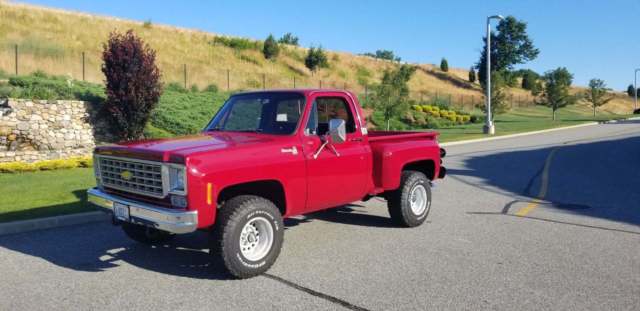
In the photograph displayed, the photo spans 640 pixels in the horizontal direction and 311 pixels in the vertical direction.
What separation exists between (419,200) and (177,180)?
404cm

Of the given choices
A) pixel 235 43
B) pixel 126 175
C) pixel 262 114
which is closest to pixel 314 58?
pixel 235 43

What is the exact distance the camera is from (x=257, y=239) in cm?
563

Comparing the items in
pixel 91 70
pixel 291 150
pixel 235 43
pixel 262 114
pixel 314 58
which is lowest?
pixel 291 150

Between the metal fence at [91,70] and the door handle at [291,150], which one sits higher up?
the metal fence at [91,70]

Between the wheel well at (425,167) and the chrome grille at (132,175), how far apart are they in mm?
4088

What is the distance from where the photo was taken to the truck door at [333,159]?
6.15 metres

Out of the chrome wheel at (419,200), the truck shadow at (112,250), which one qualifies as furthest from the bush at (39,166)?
the chrome wheel at (419,200)

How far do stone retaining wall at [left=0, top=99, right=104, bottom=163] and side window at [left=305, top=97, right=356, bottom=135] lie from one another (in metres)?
12.8

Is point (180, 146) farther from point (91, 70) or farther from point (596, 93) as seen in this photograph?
point (596, 93)

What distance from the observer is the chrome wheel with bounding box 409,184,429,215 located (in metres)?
7.81

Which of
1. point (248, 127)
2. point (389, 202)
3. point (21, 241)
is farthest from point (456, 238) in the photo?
point (21, 241)

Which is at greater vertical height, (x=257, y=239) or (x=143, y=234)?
(x=257, y=239)

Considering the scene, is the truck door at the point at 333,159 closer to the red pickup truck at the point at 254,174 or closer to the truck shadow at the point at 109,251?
the red pickup truck at the point at 254,174

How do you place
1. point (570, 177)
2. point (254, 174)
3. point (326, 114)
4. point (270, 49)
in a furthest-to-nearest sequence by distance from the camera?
point (270, 49) < point (570, 177) < point (326, 114) < point (254, 174)
